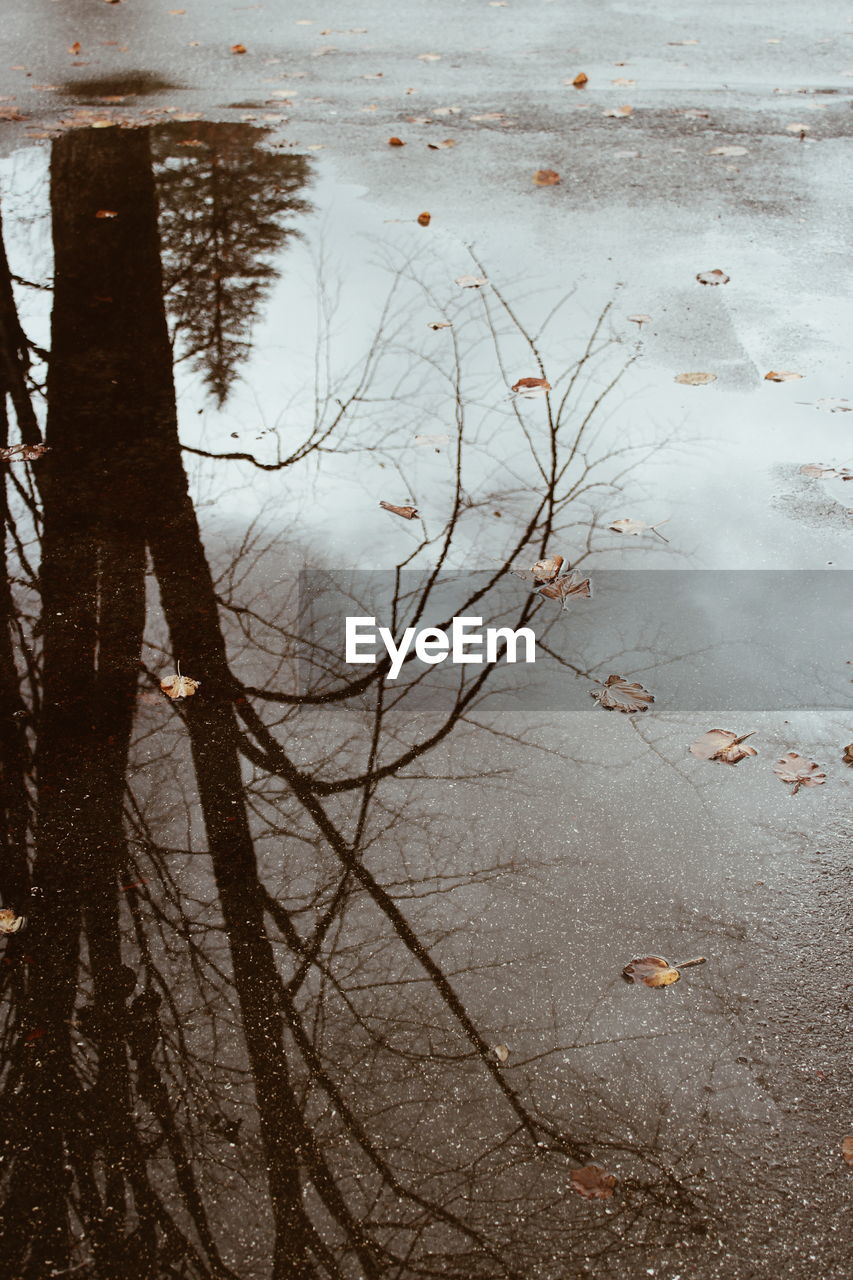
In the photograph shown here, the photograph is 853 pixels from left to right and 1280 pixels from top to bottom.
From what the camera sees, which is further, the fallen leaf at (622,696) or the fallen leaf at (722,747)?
the fallen leaf at (622,696)

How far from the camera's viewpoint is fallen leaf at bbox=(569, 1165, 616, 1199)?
6.32 feet

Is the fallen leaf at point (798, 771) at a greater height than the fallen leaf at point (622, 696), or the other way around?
the fallen leaf at point (622, 696)

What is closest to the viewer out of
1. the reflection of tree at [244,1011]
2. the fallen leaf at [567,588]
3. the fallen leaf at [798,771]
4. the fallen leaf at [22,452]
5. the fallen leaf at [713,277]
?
the reflection of tree at [244,1011]

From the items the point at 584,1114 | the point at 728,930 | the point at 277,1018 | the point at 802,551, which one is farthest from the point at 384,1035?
the point at 802,551

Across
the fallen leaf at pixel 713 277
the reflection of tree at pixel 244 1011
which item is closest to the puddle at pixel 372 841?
the reflection of tree at pixel 244 1011

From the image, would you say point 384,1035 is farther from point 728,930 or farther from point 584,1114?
point 728,930

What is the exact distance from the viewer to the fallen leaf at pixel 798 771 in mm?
2754

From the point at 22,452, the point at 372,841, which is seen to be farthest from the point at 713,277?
the point at 372,841

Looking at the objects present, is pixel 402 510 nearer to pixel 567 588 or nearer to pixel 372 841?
pixel 567 588

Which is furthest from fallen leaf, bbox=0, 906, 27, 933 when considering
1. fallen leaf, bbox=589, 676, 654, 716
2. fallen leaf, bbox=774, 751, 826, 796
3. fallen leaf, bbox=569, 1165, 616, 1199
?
fallen leaf, bbox=774, 751, 826, 796

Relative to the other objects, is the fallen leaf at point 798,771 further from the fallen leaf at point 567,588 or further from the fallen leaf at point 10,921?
the fallen leaf at point 10,921

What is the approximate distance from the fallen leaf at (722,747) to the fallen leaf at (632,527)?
1000 millimetres

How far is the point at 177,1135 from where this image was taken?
2.01 meters

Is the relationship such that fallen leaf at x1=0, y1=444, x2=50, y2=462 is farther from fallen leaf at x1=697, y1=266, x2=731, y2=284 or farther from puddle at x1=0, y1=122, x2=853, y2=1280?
fallen leaf at x1=697, y1=266, x2=731, y2=284
